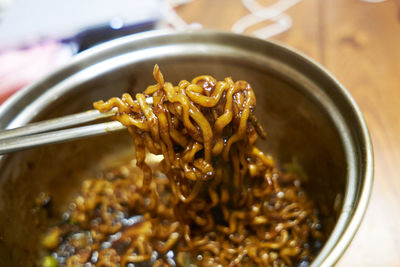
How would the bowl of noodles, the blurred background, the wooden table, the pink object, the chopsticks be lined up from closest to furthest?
1. the chopsticks
2. the bowl of noodles
3. the wooden table
4. the blurred background
5. the pink object

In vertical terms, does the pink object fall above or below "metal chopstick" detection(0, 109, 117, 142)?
above

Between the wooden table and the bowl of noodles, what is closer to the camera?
the bowl of noodles

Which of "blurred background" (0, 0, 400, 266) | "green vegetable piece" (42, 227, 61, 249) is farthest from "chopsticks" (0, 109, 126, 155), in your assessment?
"blurred background" (0, 0, 400, 266)

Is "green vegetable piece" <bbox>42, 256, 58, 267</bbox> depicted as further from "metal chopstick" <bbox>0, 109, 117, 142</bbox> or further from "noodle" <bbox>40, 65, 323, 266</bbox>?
"metal chopstick" <bbox>0, 109, 117, 142</bbox>

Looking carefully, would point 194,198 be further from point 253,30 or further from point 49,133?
point 253,30

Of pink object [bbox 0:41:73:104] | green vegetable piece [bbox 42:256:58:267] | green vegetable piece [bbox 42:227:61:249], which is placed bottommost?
green vegetable piece [bbox 42:256:58:267]

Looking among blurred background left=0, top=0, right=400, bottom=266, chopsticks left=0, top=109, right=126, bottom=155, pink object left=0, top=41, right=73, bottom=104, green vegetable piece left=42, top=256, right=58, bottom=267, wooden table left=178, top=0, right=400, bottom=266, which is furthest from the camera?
pink object left=0, top=41, right=73, bottom=104
